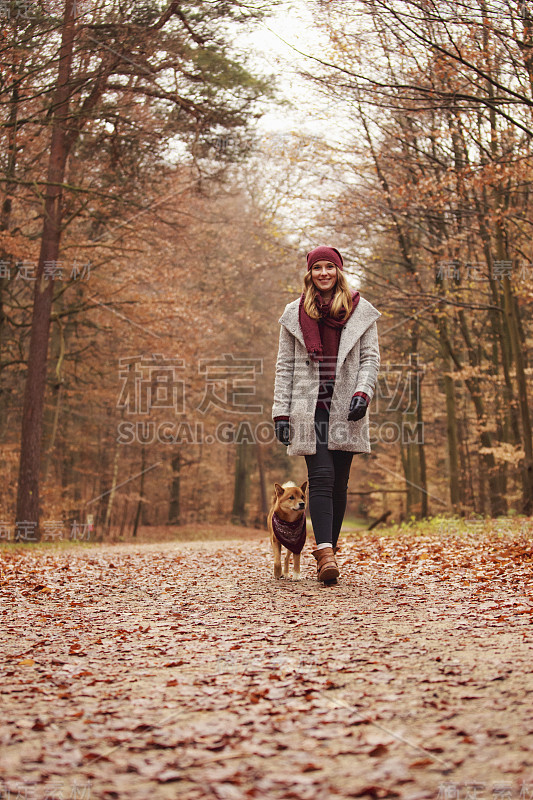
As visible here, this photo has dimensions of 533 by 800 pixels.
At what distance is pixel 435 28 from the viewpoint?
10609 mm

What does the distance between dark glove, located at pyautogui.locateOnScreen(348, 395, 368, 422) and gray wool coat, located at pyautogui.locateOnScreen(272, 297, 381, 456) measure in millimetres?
97

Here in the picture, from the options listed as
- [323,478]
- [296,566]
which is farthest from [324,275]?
[296,566]

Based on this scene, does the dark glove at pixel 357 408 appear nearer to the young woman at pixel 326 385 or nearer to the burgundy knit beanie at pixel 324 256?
the young woman at pixel 326 385

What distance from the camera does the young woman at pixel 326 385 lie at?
580 cm

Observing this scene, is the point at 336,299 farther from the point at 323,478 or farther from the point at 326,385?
the point at 323,478

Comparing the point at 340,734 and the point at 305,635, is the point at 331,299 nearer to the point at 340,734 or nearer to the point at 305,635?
the point at 305,635

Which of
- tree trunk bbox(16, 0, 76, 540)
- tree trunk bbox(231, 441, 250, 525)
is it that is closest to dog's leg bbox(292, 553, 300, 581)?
tree trunk bbox(16, 0, 76, 540)

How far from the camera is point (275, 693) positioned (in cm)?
301

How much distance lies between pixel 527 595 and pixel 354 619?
1469 mm

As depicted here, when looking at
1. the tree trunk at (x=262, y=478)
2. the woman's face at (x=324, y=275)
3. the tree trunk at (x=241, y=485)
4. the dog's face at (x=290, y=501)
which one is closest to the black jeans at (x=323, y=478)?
the dog's face at (x=290, y=501)

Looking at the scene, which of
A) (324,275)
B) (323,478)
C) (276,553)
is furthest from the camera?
(276,553)

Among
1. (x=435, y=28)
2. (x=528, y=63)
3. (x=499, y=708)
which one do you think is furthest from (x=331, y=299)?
(x=435, y=28)

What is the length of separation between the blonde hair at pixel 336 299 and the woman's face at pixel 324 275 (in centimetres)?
4

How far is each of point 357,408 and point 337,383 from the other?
40 cm
